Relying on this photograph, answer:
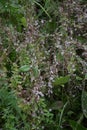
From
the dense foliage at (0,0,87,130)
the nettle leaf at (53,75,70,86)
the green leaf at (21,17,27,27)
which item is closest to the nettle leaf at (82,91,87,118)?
the dense foliage at (0,0,87,130)

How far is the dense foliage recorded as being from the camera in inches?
68.6

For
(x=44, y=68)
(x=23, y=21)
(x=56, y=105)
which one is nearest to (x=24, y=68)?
(x=44, y=68)

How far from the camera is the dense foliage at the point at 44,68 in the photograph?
1743 millimetres

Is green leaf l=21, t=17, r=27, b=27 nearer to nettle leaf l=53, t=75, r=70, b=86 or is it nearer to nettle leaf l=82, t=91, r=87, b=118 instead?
nettle leaf l=53, t=75, r=70, b=86

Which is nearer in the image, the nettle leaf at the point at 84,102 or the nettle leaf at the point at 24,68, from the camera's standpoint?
the nettle leaf at the point at 24,68

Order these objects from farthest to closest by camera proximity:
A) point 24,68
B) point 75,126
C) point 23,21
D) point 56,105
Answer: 1. point 23,21
2. point 56,105
3. point 75,126
4. point 24,68

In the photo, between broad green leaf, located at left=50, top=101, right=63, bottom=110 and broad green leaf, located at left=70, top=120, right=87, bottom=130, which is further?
broad green leaf, located at left=50, top=101, right=63, bottom=110

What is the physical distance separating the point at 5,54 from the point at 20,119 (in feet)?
1.12

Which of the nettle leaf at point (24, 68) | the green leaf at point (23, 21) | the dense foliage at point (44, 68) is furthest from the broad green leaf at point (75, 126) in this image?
the green leaf at point (23, 21)

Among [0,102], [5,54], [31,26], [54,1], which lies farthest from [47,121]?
[54,1]

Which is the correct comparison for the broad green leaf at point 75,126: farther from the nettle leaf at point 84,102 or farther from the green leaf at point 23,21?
the green leaf at point 23,21

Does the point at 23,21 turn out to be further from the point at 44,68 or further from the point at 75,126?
the point at 75,126

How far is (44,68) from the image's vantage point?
197 centimetres

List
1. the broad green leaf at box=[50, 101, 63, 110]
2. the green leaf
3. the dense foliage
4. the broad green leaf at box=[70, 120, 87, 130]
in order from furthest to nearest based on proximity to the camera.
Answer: the green leaf → the broad green leaf at box=[50, 101, 63, 110] → the broad green leaf at box=[70, 120, 87, 130] → the dense foliage
